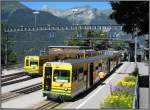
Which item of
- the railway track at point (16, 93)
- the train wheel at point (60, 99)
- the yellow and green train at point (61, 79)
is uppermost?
the yellow and green train at point (61, 79)

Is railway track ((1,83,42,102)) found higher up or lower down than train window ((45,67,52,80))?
lower down

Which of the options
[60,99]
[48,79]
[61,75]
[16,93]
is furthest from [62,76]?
[16,93]

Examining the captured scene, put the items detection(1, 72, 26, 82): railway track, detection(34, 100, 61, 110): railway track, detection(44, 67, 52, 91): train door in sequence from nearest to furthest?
detection(34, 100, 61, 110): railway track < detection(44, 67, 52, 91): train door < detection(1, 72, 26, 82): railway track

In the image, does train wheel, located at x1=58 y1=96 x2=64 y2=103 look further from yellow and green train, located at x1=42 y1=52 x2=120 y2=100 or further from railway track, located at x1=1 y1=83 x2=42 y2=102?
railway track, located at x1=1 y1=83 x2=42 y2=102

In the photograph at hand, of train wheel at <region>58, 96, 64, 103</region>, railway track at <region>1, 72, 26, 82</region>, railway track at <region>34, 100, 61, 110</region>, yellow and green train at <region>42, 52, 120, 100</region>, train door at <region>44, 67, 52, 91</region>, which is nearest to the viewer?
railway track at <region>34, 100, 61, 110</region>

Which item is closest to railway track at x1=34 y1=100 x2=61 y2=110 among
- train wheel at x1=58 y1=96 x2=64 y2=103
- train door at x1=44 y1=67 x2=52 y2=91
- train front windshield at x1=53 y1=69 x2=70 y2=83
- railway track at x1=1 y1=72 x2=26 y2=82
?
train wheel at x1=58 y1=96 x2=64 y2=103

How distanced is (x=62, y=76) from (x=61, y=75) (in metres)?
0.10

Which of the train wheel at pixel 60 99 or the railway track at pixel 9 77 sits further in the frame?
the railway track at pixel 9 77

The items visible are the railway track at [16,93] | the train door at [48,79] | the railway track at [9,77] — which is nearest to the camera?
the train door at [48,79]

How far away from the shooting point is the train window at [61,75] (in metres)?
27.0

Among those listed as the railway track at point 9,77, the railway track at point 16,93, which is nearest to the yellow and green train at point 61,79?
the railway track at point 16,93

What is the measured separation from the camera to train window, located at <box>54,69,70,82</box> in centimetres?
2698

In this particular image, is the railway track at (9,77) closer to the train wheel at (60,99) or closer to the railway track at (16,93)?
the railway track at (16,93)

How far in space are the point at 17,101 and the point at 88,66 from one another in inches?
297
